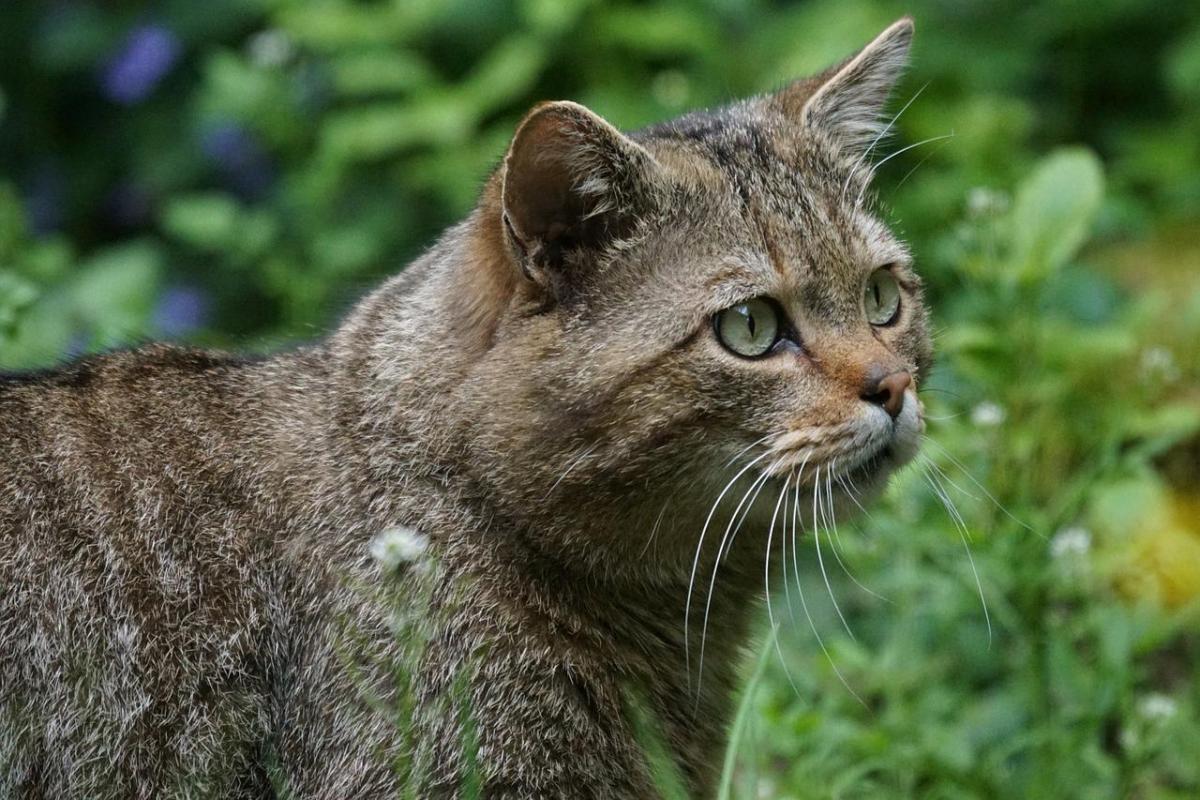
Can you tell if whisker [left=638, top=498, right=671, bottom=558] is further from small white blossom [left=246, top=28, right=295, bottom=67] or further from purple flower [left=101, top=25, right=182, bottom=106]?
purple flower [left=101, top=25, right=182, bottom=106]

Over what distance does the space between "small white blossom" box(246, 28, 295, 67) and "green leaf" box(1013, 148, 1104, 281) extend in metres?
3.09

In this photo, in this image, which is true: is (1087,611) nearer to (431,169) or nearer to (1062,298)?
(1062,298)

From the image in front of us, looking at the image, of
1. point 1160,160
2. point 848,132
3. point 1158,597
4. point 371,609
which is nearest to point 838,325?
point 848,132

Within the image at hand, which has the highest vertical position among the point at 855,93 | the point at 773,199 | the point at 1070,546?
the point at 855,93

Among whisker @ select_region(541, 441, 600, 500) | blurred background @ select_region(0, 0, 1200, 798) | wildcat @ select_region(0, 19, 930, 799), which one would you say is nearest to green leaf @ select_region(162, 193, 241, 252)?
blurred background @ select_region(0, 0, 1200, 798)

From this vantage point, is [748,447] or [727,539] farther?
[727,539]

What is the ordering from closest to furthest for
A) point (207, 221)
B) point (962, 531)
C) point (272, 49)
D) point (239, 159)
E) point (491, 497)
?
point (491, 497)
point (962, 531)
point (207, 221)
point (272, 49)
point (239, 159)

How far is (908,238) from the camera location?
5816 mm

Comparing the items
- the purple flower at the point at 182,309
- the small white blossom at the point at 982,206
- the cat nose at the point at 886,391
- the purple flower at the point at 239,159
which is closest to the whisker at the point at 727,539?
the cat nose at the point at 886,391

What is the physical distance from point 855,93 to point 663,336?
894 millimetres

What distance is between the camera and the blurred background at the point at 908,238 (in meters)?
3.94

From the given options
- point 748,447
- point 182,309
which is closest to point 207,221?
point 182,309

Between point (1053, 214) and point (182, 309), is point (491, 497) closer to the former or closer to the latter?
point (1053, 214)

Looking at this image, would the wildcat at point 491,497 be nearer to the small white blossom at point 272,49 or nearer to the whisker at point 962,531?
the whisker at point 962,531
